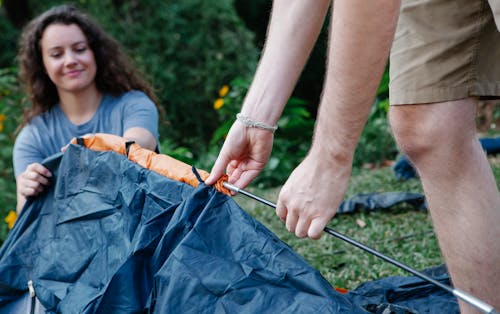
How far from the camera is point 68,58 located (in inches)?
105

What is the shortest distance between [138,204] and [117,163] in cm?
21

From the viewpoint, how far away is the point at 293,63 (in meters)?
1.38

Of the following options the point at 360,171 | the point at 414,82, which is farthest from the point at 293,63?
the point at 360,171

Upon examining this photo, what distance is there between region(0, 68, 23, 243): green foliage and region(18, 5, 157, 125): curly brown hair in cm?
51

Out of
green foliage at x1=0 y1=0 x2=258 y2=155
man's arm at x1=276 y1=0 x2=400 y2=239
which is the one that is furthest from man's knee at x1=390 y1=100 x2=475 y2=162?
green foliage at x1=0 y1=0 x2=258 y2=155

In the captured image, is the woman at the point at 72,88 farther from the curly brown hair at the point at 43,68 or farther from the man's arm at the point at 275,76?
the man's arm at the point at 275,76

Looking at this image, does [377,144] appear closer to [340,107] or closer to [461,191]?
[461,191]

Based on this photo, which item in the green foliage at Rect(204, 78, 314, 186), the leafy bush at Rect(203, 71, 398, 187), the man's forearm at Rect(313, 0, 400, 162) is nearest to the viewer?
the man's forearm at Rect(313, 0, 400, 162)

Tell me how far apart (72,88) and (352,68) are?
184 centimetres

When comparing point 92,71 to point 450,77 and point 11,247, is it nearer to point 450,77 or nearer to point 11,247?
point 11,247

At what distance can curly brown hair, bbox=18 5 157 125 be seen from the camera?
109 inches

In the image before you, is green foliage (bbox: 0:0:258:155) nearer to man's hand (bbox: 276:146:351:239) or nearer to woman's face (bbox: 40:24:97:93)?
woman's face (bbox: 40:24:97:93)

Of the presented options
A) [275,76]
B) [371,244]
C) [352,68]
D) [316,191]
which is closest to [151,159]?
[275,76]

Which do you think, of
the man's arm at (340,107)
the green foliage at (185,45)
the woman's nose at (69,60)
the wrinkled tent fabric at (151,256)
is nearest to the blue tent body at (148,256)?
the wrinkled tent fabric at (151,256)
